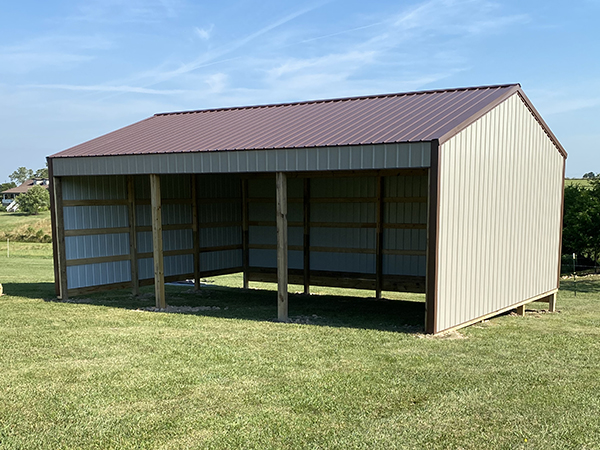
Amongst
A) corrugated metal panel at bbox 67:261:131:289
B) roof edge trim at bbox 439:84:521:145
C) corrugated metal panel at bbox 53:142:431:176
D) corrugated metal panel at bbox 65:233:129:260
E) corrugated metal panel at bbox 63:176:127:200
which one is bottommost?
corrugated metal panel at bbox 67:261:131:289

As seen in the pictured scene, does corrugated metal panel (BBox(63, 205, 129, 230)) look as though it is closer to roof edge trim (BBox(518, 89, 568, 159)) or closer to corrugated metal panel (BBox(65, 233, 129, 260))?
corrugated metal panel (BBox(65, 233, 129, 260))

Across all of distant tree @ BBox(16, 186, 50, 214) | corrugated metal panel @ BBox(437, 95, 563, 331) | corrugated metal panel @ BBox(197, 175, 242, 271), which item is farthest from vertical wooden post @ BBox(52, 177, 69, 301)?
distant tree @ BBox(16, 186, 50, 214)

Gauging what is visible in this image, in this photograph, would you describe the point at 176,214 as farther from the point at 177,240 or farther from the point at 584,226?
the point at 584,226

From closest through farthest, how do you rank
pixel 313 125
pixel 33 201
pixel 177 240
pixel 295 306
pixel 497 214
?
1. pixel 497 214
2. pixel 313 125
3. pixel 295 306
4. pixel 177 240
5. pixel 33 201

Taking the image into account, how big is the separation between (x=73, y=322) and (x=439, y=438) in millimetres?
7677

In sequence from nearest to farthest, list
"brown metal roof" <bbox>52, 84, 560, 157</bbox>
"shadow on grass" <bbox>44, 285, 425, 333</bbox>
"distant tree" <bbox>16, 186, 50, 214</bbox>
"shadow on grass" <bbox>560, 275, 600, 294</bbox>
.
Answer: "brown metal roof" <bbox>52, 84, 560, 157</bbox> → "shadow on grass" <bbox>44, 285, 425, 333</bbox> → "shadow on grass" <bbox>560, 275, 600, 294</bbox> → "distant tree" <bbox>16, 186, 50, 214</bbox>

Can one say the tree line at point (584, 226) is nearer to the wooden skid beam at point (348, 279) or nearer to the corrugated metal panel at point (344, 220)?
the wooden skid beam at point (348, 279)

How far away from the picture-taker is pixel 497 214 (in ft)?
37.3

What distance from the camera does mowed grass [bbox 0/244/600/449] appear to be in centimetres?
577

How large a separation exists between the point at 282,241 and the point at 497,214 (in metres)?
4.03

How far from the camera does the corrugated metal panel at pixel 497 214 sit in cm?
997

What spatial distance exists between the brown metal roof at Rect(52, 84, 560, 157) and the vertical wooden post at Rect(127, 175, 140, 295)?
3.92 ft

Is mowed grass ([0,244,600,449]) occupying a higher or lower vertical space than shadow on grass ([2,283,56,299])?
higher

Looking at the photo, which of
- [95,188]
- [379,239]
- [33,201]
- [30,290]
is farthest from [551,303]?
[33,201]
